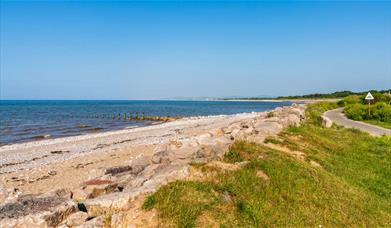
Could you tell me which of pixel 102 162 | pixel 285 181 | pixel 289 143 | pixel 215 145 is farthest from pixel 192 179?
pixel 102 162

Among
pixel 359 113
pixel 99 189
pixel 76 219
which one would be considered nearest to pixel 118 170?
pixel 99 189

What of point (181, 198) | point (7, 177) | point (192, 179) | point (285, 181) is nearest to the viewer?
point (181, 198)

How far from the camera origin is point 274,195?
267 inches

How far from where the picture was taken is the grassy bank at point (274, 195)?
18.4ft

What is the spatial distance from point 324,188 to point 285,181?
113 centimetres

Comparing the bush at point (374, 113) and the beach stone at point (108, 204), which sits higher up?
the beach stone at point (108, 204)

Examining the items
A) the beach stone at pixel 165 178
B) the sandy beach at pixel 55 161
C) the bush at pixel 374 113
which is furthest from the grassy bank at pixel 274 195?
the bush at pixel 374 113

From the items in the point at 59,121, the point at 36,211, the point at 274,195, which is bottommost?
the point at 59,121

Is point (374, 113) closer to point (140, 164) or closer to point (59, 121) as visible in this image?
point (140, 164)

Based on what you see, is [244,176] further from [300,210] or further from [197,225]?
[197,225]

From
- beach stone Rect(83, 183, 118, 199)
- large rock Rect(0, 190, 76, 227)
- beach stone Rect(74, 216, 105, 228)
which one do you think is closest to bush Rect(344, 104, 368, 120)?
beach stone Rect(83, 183, 118, 199)

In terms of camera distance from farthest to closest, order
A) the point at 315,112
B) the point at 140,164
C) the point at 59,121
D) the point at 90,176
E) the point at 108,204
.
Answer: the point at 59,121
the point at 315,112
the point at 90,176
the point at 140,164
the point at 108,204

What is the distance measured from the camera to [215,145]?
9.94 m

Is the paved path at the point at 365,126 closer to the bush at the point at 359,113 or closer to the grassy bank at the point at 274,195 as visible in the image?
the bush at the point at 359,113
